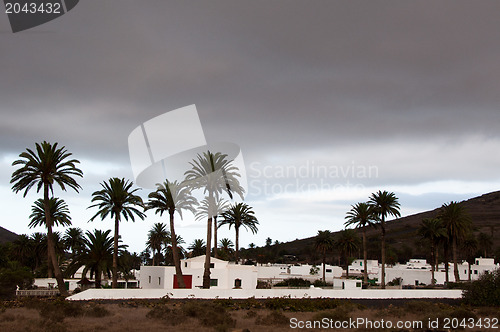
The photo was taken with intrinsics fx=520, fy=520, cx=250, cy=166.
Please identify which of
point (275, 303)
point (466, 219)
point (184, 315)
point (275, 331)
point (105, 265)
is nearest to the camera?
point (275, 331)

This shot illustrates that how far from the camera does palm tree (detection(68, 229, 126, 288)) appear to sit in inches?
2108

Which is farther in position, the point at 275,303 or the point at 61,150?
the point at 61,150

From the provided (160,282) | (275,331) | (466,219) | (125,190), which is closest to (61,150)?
(125,190)

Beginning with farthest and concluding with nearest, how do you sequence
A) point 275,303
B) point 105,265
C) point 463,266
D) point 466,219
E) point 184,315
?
point 463,266 < point 466,219 < point 105,265 < point 275,303 < point 184,315

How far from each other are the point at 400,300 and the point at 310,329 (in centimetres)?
2737

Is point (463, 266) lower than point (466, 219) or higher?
lower

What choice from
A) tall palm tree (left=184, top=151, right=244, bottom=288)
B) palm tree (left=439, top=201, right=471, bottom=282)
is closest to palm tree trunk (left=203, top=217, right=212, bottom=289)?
tall palm tree (left=184, top=151, right=244, bottom=288)

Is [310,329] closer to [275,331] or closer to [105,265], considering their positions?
[275,331]

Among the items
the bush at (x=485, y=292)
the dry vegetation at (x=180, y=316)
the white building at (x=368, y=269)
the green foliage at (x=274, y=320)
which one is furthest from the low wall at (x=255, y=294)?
the white building at (x=368, y=269)

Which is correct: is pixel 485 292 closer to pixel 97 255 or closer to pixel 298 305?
pixel 298 305

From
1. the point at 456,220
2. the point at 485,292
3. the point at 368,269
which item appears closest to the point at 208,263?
the point at 485,292

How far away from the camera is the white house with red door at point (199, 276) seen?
63678 mm

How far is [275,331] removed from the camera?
85.7 ft

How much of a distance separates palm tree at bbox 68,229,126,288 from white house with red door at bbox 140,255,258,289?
1041 centimetres
